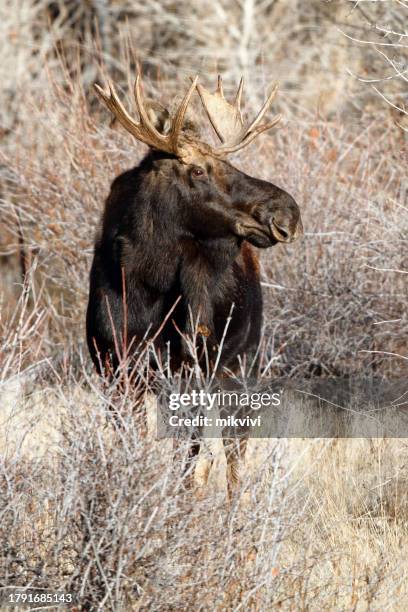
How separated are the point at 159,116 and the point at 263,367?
7.33 ft

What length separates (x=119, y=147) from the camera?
364 inches

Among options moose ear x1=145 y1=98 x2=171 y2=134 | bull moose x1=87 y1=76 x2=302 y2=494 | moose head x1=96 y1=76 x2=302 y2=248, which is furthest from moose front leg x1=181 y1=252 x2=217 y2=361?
moose ear x1=145 y1=98 x2=171 y2=134

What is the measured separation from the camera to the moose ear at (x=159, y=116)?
244 inches

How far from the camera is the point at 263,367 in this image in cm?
779

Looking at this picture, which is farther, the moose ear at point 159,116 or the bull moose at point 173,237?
the moose ear at point 159,116

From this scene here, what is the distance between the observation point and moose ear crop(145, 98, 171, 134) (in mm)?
6191

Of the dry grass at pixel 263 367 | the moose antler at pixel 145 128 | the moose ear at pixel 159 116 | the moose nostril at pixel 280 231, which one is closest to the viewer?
the dry grass at pixel 263 367

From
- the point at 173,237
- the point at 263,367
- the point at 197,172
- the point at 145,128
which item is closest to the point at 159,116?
the point at 145,128

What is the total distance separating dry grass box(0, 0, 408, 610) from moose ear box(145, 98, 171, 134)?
3.92 feet

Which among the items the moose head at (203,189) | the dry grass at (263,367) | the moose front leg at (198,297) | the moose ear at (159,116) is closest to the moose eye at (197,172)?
the moose head at (203,189)

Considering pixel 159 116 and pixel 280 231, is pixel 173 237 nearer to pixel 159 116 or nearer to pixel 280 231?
pixel 280 231

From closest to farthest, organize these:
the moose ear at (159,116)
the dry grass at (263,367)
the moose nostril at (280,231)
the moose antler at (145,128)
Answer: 1. the dry grass at (263,367)
2. the moose nostril at (280,231)
3. the moose antler at (145,128)
4. the moose ear at (159,116)

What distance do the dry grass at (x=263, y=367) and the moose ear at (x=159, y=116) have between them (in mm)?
1196

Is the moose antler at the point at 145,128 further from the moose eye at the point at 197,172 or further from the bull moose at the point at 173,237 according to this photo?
the moose eye at the point at 197,172
